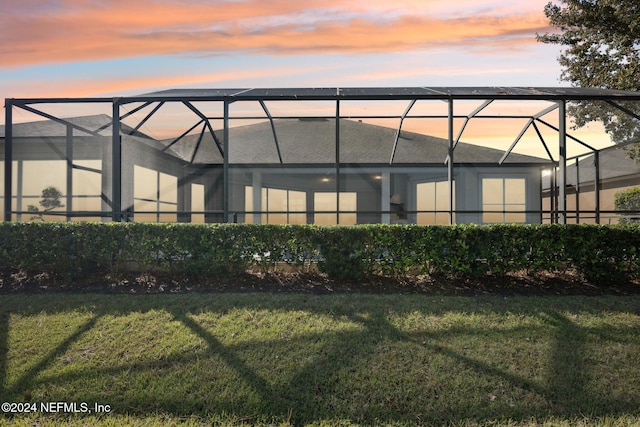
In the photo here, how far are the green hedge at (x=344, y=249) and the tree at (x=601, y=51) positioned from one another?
7621 mm

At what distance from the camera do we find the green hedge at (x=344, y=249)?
20.2ft

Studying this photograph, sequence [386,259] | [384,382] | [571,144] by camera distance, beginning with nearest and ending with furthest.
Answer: [384,382] < [386,259] < [571,144]

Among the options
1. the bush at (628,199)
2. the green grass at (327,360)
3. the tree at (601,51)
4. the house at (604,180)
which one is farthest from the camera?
the bush at (628,199)

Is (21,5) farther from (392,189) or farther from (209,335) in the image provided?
(392,189)

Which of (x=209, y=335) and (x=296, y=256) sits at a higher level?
(x=296, y=256)

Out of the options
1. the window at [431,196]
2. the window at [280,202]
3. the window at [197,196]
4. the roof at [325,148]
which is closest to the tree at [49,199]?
the roof at [325,148]

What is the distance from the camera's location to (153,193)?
1255 cm

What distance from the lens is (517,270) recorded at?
6.27m

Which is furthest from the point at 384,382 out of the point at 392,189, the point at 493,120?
the point at 392,189

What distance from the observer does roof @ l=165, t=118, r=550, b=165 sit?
43.1ft

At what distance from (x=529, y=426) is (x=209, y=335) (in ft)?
10.2

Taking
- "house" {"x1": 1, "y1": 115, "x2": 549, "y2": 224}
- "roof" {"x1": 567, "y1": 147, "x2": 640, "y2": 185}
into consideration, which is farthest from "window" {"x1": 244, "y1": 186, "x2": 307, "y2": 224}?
"roof" {"x1": 567, "y1": 147, "x2": 640, "y2": 185}

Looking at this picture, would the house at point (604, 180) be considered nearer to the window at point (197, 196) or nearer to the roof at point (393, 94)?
the roof at point (393, 94)

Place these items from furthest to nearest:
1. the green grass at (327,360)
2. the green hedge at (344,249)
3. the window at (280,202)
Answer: the window at (280,202)
the green hedge at (344,249)
the green grass at (327,360)
